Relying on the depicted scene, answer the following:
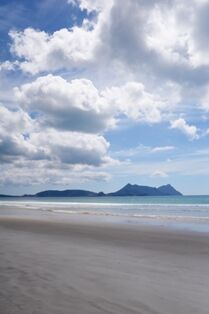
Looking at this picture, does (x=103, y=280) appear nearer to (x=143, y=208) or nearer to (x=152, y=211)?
(x=152, y=211)

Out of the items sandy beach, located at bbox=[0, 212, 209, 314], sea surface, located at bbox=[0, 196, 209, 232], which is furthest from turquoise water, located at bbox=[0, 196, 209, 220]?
sandy beach, located at bbox=[0, 212, 209, 314]

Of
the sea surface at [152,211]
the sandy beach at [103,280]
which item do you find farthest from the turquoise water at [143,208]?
the sandy beach at [103,280]

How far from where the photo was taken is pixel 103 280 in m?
7.47

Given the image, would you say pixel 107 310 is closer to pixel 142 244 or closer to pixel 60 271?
pixel 60 271

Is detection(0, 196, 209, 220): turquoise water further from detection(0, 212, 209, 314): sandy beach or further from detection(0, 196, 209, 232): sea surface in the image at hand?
detection(0, 212, 209, 314): sandy beach

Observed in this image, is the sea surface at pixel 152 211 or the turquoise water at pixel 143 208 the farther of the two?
the turquoise water at pixel 143 208

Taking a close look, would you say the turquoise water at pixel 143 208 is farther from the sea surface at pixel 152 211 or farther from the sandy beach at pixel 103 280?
the sandy beach at pixel 103 280

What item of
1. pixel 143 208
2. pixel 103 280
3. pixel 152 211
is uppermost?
pixel 143 208

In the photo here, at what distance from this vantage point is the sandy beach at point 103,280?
5.68 metres

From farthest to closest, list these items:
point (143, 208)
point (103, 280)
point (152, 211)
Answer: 1. point (143, 208)
2. point (152, 211)
3. point (103, 280)

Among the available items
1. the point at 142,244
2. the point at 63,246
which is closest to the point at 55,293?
the point at 63,246

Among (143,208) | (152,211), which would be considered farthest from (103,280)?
(143,208)

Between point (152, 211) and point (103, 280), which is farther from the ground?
point (152, 211)

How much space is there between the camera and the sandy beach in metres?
5.68
